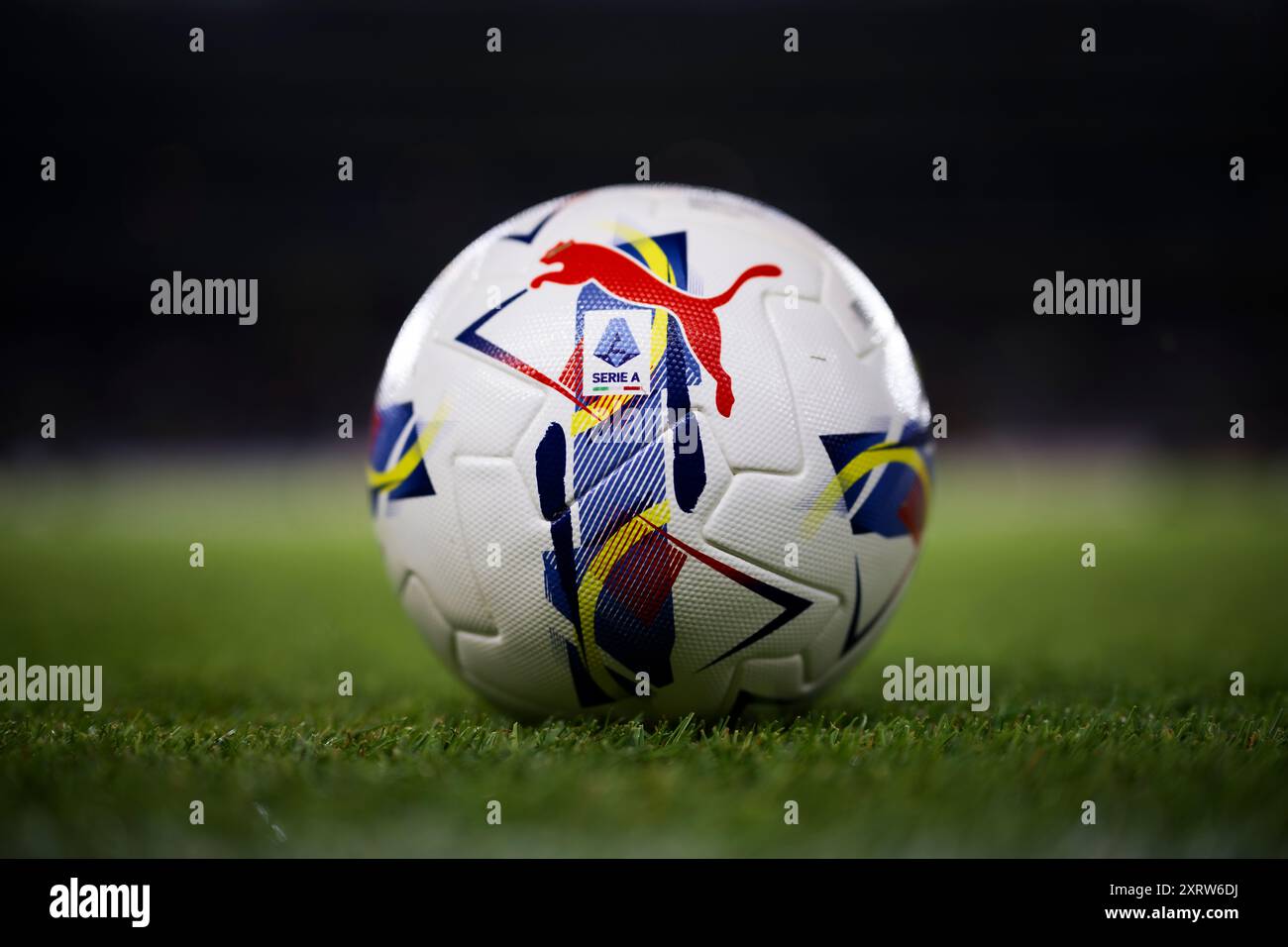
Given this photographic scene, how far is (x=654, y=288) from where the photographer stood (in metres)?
2.90

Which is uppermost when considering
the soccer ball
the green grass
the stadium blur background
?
the stadium blur background

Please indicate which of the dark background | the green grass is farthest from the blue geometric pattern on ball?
the dark background

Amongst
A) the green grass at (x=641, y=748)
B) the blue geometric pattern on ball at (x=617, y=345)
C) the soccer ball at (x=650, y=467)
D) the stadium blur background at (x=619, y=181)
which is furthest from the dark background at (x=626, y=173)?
the blue geometric pattern on ball at (x=617, y=345)

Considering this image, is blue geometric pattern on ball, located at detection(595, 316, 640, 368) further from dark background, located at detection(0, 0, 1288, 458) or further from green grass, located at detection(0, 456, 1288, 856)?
dark background, located at detection(0, 0, 1288, 458)

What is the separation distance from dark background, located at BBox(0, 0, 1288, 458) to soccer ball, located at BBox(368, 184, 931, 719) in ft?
58.7

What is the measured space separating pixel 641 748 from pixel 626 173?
18271mm

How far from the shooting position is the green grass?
7.42 ft

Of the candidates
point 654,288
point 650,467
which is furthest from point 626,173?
point 650,467

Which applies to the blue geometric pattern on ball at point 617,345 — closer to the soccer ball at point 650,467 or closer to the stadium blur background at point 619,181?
the soccer ball at point 650,467

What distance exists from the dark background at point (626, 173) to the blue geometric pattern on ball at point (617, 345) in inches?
714

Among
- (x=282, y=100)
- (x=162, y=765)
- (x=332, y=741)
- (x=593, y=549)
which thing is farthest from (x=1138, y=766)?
(x=282, y=100)

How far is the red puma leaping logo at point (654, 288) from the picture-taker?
2820 millimetres

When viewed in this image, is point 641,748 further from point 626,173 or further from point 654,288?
point 626,173

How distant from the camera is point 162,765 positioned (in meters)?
2.70
